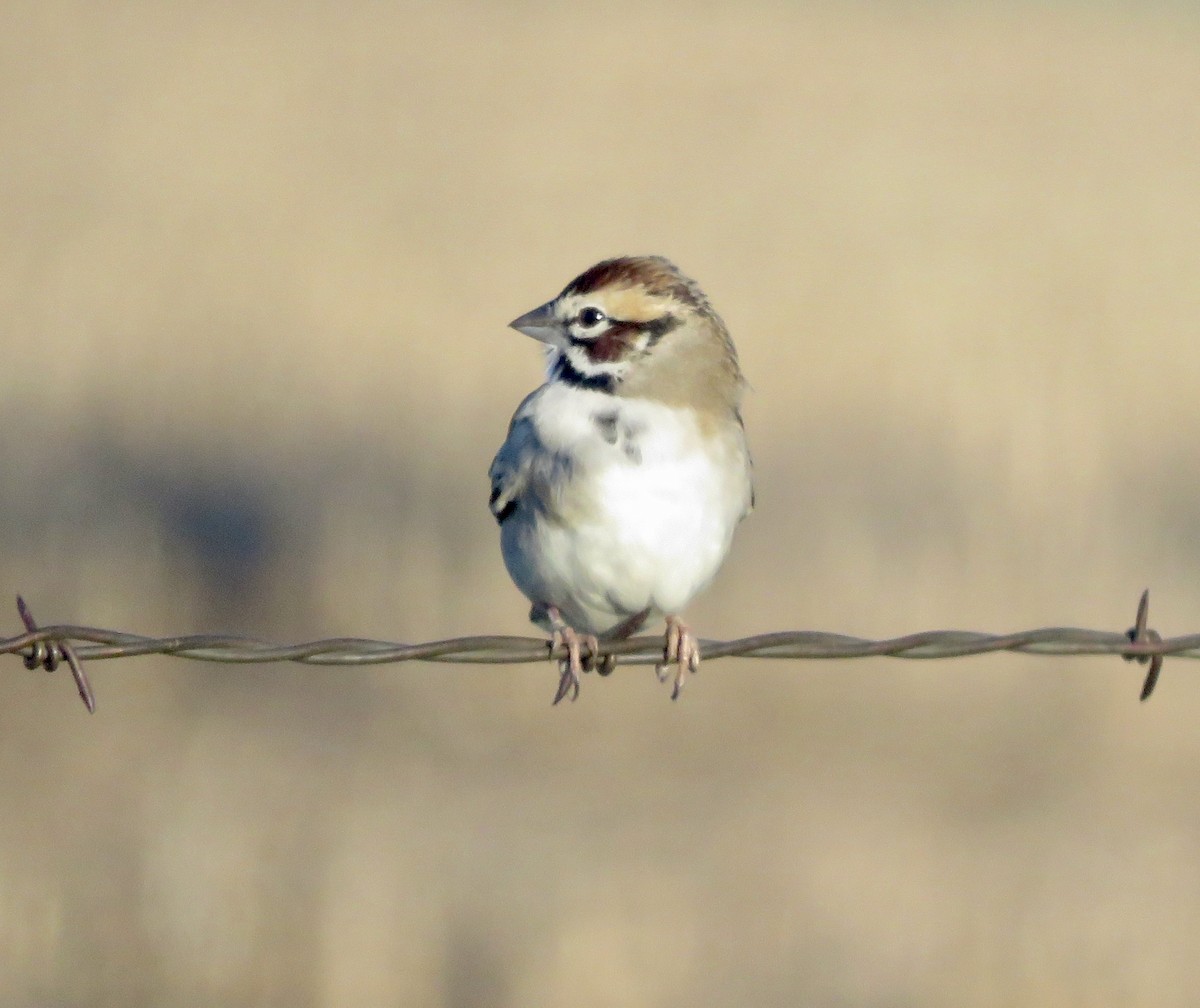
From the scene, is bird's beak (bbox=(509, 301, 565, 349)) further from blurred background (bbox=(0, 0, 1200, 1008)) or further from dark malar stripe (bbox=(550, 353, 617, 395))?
blurred background (bbox=(0, 0, 1200, 1008))

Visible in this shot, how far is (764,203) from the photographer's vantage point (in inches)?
547

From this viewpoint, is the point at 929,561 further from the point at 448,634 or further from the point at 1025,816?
the point at 448,634

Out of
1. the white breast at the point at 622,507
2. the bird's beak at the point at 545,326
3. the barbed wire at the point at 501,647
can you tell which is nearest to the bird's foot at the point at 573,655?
the white breast at the point at 622,507

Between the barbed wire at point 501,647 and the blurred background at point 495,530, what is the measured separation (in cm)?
318

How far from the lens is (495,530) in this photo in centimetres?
1007

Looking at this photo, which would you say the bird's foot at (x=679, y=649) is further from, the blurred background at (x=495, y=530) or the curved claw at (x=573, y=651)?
the blurred background at (x=495, y=530)

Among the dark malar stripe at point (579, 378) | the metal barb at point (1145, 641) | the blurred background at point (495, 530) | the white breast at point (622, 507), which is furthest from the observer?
the blurred background at point (495, 530)

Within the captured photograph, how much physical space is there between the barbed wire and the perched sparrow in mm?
830

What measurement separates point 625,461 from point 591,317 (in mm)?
547

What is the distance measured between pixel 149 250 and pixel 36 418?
7.92 feet

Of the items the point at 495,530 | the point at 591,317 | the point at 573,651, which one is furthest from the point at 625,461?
the point at 495,530

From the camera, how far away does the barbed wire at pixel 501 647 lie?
407 cm

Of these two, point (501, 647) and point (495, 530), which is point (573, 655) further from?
A: point (495, 530)

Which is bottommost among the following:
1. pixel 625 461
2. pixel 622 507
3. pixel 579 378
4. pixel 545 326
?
pixel 622 507
